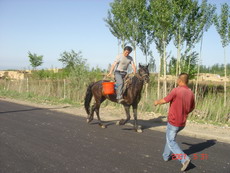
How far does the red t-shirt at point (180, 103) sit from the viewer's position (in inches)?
166

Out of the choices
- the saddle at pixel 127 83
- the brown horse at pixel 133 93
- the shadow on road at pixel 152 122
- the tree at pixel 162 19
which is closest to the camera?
the brown horse at pixel 133 93

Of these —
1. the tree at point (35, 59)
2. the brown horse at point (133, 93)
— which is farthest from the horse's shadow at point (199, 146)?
the tree at point (35, 59)

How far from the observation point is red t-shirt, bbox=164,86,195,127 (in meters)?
4.22

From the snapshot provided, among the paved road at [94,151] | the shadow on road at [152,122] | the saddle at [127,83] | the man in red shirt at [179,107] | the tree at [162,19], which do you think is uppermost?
the tree at [162,19]

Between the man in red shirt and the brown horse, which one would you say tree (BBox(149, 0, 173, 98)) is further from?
the man in red shirt

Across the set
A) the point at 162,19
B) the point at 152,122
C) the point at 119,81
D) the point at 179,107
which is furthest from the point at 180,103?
the point at 162,19

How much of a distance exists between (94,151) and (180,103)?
2369 mm

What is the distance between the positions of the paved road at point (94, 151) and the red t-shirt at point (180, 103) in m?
0.98

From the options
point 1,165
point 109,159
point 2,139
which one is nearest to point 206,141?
point 109,159

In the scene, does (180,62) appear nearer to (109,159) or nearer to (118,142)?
(118,142)

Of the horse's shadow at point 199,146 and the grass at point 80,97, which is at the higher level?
the grass at point 80,97

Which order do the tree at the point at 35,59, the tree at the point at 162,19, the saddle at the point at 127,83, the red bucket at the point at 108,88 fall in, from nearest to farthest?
the saddle at the point at 127,83 < the red bucket at the point at 108,88 < the tree at the point at 162,19 < the tree at the point at 35,59

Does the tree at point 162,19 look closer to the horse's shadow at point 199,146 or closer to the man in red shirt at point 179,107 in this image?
the horse's shadow at point 199,146

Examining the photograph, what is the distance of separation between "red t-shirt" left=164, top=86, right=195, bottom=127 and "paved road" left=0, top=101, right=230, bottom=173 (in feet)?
3.20
